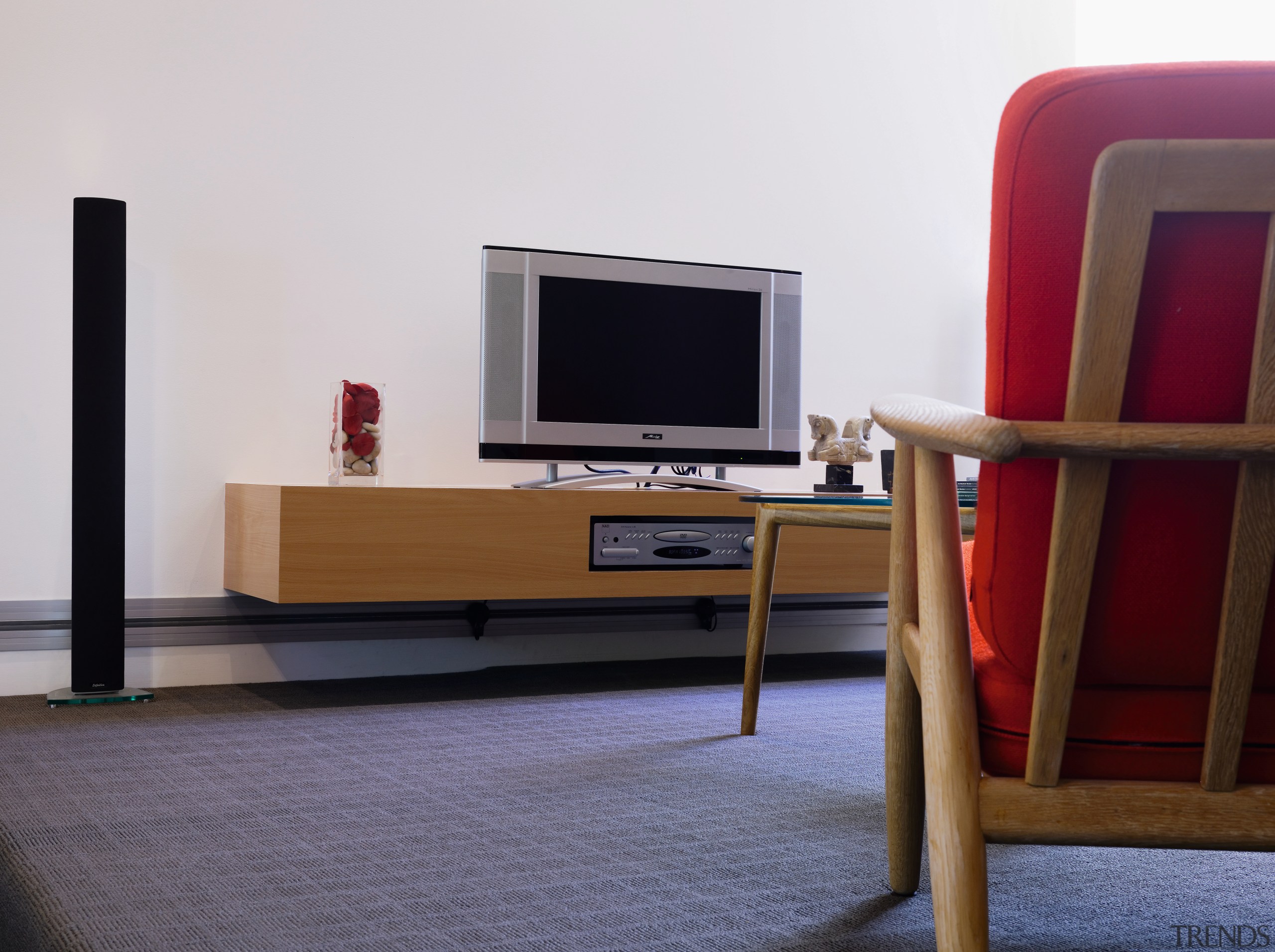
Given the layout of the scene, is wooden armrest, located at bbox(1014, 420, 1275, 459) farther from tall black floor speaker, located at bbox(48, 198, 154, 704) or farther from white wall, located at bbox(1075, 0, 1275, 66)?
white wall, located at bbox(1075, 0, 1275, 66)

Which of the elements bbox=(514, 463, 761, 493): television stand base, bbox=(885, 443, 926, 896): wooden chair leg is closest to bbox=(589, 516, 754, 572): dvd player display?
bbox=(514, 463, 761, 493): television stand base

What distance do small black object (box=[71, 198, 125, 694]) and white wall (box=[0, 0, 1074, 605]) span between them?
2.3 inches

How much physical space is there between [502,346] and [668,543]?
2.19 feet

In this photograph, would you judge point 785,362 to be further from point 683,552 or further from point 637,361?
point 683,552

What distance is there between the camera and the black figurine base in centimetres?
265

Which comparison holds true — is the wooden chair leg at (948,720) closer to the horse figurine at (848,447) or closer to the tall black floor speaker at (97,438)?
the horse figurine at (848,447)

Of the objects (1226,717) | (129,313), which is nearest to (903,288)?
(129,313)

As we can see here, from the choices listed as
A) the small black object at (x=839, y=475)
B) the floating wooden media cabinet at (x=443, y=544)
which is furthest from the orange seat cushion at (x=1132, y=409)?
the floating wooden media cabinet at (x=443, y=544)

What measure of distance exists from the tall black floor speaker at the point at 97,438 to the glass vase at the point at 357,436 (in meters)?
0.49

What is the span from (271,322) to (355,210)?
384 millimetres

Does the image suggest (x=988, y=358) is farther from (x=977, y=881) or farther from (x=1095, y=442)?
(x=977, y=881)

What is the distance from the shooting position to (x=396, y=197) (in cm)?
325

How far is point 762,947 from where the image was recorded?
121 cm

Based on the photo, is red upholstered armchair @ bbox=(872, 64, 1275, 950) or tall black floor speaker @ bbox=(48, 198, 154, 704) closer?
red upholstered armchair @ bbox=(872, 64, 1275, 950)
